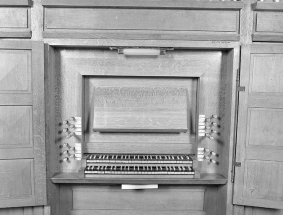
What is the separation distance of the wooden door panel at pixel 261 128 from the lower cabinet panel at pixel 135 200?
58cm

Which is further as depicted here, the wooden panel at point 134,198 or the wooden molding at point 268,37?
the wooden panel at point 134,198

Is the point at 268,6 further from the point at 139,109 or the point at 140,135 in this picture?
the point at 140,135

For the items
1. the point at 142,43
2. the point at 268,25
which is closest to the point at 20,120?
the point at 142,43

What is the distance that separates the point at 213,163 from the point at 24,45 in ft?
7.42

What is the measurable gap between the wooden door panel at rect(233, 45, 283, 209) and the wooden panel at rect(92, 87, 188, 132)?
0.61 metres

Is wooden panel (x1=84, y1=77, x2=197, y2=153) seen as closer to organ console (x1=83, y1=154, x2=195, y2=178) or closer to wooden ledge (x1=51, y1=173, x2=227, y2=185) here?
organ console (x1=83, y1=154, x2=195, y2=178)

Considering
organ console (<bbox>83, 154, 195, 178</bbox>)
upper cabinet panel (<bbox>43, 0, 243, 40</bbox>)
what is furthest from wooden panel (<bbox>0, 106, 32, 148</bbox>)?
upper cabinet panel (<bbox>43, 0, 243, 40</bbox>)

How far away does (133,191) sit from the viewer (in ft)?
8.00

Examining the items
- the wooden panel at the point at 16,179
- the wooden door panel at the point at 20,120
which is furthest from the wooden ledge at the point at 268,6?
the wooden panel at the point at 16,179

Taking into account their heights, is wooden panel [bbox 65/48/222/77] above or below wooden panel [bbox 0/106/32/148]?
above

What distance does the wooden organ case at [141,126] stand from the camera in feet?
7.17

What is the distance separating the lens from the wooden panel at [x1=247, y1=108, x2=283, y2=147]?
2.03 metres

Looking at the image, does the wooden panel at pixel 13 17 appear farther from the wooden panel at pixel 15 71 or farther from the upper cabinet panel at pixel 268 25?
the upper cabinet panel at pixel 268 25

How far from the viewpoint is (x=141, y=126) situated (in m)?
2.28
